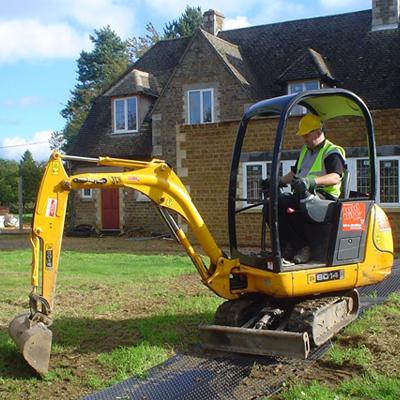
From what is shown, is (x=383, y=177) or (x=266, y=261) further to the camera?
(x=383, y=177)

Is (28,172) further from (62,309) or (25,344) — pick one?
(25,344)

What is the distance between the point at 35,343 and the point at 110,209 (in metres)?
21.1

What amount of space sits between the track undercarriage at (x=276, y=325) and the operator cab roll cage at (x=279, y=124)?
494mm

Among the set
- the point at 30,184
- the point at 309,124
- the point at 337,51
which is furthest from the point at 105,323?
the point at 30,184

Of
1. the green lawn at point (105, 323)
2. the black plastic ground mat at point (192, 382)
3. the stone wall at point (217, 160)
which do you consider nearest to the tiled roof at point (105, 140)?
the stone wall at point (217, 160)

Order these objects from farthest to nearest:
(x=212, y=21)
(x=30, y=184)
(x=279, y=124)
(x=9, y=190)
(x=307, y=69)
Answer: (x=9, y=190) → (x=30, y=184) → (x=212, y=21) → (x=307, y=69) → (x=279, y=124)

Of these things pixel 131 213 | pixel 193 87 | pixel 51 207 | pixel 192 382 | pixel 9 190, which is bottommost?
pixel 192 382

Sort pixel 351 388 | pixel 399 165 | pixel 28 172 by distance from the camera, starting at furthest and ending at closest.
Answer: pixel 28 172, pixel 399 165, pixel 351 388

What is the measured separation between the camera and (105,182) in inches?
233

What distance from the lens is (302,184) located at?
586 centimetres

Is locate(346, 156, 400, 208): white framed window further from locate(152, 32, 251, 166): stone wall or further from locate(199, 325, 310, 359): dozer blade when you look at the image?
locate(199, 325, 310, 359): dozer blade

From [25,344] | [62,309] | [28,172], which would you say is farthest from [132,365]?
[28,172]

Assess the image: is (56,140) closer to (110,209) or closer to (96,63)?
(96,63)

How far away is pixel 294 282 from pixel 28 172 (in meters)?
43.9
